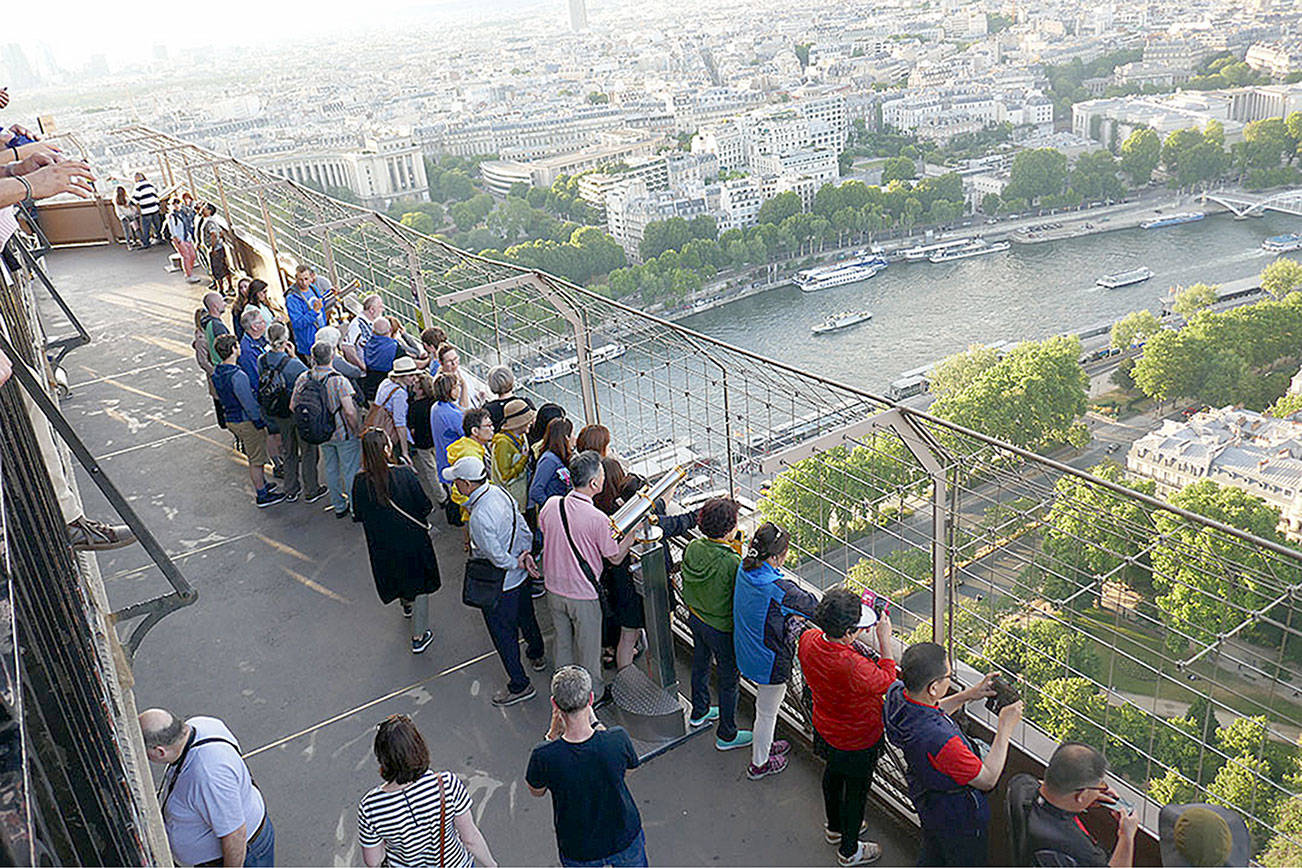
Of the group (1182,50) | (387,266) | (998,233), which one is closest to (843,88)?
(1182,50)

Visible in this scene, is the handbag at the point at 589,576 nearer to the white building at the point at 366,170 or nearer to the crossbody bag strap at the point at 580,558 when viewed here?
the crossbody bag strap at the point at 580,558

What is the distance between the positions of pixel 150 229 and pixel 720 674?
8.06 metres

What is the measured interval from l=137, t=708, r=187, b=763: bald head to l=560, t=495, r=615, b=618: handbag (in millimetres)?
977

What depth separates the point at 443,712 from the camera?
2.91m

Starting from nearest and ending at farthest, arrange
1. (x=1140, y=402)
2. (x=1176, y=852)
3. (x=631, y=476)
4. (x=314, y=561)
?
1. (x=1176, y=852)
2. (x=631, y=476)
3. (x=314, y=561)
4. (x=1140, y=402)

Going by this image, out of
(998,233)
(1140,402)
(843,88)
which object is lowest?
(1140,402)

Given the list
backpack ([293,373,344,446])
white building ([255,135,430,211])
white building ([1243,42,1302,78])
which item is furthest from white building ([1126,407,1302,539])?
white building ([1243,42,1302,78])

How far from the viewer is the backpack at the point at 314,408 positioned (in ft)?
12.1

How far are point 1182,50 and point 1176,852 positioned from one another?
103 m

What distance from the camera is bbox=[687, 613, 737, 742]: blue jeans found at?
2455 millimetres

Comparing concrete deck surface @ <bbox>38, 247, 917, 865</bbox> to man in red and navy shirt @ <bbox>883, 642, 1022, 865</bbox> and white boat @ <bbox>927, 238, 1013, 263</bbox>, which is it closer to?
man in red and navy shirt @ <bbox>883, 642, 1022, 865</bbox>

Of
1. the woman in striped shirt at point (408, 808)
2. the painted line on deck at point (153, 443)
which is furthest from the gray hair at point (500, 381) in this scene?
the painted line on deck at point (153, 443)

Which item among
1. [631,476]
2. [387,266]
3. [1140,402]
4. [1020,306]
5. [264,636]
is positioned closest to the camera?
[631,476]

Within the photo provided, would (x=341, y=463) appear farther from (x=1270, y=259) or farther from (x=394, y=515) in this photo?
(x=1270, y=259)
